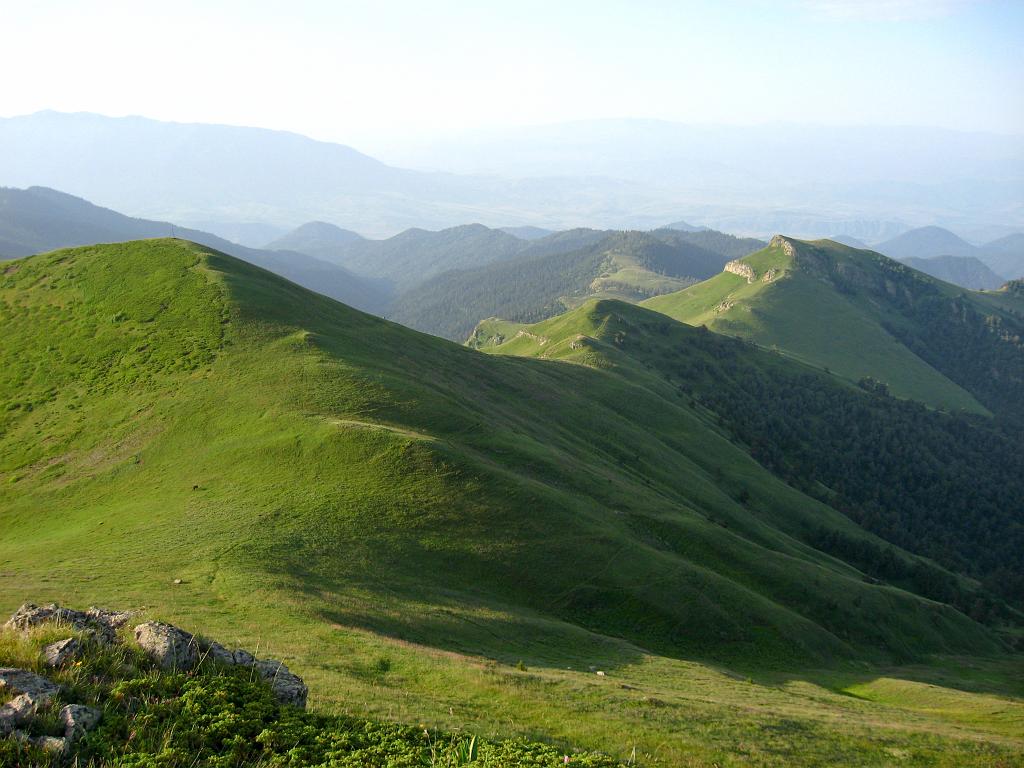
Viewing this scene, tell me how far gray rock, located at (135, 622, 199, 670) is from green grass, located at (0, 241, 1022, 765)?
347 centimetres

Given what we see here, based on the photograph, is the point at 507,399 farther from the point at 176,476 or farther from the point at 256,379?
the point at 176,476

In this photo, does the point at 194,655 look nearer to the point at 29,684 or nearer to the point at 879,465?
the point at 29,684

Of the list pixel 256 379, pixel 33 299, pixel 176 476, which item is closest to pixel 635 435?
pixel 256 379

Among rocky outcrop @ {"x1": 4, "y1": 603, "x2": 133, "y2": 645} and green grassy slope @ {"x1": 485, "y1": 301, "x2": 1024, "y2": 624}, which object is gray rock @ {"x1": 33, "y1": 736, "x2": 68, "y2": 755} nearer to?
rocky outcrop @ {"x1": 4, "y1": 603, "x2": 133, "y2": 645}

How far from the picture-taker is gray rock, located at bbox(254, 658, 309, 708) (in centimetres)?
1652

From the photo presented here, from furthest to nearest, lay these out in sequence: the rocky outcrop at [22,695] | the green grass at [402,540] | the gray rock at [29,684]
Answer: the green grass at [402,540]
the gray rock at [29,684]
the rocky outcrop at [22,695]

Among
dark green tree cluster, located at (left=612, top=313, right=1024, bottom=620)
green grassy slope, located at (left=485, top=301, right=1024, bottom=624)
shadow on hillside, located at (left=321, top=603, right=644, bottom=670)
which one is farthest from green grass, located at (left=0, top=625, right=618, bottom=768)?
dark green tree cluster, located at (left=612, top=313, right=1024, bottom=620)

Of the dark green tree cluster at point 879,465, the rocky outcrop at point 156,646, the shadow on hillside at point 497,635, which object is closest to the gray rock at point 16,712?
the rocky outcrop at point 156,646

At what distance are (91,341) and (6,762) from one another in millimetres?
62569

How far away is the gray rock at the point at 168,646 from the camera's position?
629 inches

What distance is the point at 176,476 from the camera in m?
48.9

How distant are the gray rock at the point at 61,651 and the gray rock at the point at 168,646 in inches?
53.2

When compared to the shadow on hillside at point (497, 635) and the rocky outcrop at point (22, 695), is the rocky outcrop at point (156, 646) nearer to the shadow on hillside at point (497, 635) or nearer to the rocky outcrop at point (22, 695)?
the rocky outcrop at point (22, 695)

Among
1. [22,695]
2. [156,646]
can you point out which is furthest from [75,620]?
[22,695]
